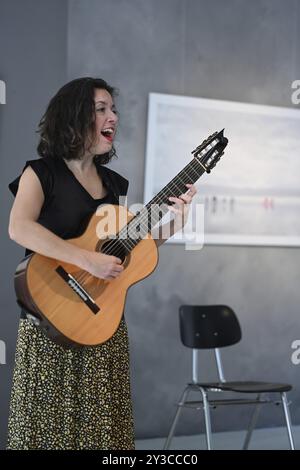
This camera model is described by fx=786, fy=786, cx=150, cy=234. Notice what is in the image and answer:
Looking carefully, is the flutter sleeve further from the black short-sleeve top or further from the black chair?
the black chair

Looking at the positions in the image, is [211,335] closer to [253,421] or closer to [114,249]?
[253,421]

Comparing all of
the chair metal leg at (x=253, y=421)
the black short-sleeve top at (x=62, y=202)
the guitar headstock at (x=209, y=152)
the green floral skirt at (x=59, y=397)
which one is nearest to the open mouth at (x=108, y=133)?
the black short-sleeve top at (x=62, y=202)

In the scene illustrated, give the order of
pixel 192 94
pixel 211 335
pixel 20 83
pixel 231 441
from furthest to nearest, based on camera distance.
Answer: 1. pixel 192 94
2. pixel 231 441
3. pixel 211 335
4. pixel 20 83

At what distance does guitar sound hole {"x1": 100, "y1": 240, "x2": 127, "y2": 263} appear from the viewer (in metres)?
2.31

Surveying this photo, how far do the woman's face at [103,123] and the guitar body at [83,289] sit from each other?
179 millimetres

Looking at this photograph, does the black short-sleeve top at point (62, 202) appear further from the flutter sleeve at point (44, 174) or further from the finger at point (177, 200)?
the finger at point (177, 200)

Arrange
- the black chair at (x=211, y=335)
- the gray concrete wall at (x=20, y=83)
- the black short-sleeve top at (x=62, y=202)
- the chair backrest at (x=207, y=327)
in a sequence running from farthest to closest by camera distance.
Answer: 1. the chair backrest at (x=207, y=327)
2. the black chair at (x=211, y=335)
3. the gray concrete wall at (x=20, y=83)
4. the black short-sleeve top at (x=62, y=202)

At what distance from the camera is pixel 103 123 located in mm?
2326

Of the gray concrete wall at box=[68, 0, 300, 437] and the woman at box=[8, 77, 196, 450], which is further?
the gray concrete wall at box=[68, 0, 300, 437]

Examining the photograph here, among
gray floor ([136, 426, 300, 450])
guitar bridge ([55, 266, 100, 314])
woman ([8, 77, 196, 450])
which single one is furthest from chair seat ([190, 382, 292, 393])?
guitar bridge ([55, 266, 100, 314])

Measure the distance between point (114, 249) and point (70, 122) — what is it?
15.5 inches

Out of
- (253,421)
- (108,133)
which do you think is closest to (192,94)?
(253,421)

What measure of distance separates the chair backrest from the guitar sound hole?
1818 millimetres

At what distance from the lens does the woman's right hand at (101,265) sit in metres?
2.18
